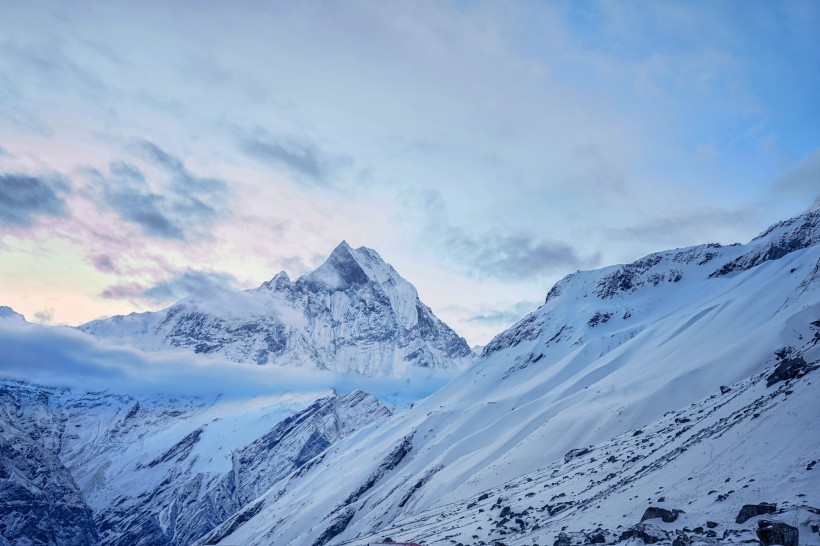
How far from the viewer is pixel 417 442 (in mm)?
152125

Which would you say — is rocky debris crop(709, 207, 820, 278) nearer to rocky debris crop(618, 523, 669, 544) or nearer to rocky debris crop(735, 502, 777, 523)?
rocky debris crop(735, 502, 777, 523)

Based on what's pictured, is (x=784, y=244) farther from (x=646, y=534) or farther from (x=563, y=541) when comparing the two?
(x=646, y=534)

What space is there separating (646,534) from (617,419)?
6345 cm

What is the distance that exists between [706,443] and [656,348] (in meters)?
89.1

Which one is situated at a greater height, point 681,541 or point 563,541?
point 681,541

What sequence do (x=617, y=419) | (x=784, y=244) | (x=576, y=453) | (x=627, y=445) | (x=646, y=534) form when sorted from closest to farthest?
(x=646, y=534)
(x=627, y=445)
(x=576, y=453)
(x=617, y=419)
(x=784, y=244)

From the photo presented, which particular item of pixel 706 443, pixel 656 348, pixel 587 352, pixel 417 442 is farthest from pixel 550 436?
pixel 587 352

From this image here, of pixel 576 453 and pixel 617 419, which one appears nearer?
pixel 576 453

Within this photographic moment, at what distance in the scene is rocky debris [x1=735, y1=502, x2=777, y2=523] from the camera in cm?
2512

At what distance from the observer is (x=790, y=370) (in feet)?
153

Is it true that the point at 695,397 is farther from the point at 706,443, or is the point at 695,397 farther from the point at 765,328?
the point at 706,443

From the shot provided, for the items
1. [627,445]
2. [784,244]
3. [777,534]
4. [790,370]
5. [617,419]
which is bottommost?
[617,419]

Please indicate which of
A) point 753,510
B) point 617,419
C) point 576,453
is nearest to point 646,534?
point 753,510

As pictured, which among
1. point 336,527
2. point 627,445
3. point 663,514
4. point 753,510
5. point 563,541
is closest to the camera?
point 753,510
